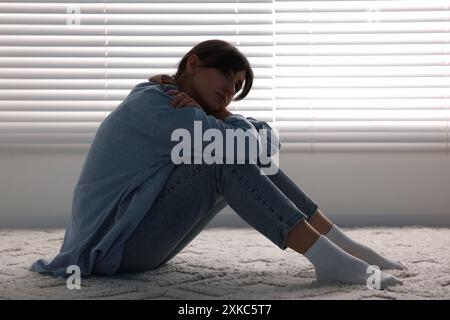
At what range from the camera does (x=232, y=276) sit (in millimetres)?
1856

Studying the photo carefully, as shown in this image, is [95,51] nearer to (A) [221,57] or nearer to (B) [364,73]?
(B) [364,73]

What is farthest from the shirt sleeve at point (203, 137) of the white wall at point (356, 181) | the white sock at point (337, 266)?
the white wall at point (356, 181)

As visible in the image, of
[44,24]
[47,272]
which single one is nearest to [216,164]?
[47,272]

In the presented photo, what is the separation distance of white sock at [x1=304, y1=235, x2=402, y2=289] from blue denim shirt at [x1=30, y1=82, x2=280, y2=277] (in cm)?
31

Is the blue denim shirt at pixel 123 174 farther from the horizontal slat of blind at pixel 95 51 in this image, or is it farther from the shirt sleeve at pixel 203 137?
the horizontal slat of blind at pixel 95 51

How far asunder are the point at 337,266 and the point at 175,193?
38cm

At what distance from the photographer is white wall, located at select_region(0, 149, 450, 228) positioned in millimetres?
3008

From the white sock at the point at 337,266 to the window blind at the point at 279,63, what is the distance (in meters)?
1.35

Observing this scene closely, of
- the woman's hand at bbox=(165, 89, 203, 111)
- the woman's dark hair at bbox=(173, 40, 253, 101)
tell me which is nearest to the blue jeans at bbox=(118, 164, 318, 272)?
the woman's hand at bbox=(165, 89, 203, 111)

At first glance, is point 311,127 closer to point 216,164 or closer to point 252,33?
point 252,33

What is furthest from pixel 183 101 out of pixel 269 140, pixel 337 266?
pixel 337 266

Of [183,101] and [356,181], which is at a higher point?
[183,101]

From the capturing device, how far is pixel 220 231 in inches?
112
